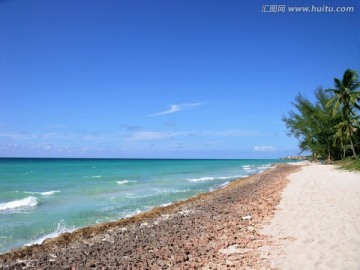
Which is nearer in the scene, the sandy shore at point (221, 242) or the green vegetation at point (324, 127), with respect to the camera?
the sandy shore at point (221, 242)

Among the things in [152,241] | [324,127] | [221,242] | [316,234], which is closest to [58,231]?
[152,241]

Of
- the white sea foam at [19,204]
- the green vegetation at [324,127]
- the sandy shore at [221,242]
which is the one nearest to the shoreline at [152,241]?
the sandy shore at [221,242]

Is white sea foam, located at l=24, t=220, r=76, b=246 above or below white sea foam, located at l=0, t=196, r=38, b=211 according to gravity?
below

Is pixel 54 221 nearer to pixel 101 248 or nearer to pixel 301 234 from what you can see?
pixel 101 248

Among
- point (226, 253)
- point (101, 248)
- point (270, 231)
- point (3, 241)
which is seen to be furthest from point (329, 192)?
point (3, 241)

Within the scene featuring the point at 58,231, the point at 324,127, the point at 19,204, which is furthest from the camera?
the point at 324,127

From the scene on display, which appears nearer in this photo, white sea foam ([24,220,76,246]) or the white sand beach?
the white sand beach

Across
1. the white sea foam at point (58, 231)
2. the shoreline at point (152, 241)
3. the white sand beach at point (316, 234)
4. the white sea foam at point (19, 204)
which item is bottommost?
the white sea foam at point (58, 231)

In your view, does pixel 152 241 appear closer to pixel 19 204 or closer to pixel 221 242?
pixel 221 242

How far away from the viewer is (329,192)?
15.4 meters

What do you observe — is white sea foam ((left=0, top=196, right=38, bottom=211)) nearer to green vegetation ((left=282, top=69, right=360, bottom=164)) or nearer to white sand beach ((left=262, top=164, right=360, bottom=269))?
white sand beach ((left=262, top=164, right=360, bottom=269))

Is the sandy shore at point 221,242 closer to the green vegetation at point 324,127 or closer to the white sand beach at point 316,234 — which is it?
the white sand beach at point 316,234

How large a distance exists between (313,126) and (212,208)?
130ft

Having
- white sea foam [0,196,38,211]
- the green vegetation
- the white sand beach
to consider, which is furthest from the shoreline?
the green vegetation
